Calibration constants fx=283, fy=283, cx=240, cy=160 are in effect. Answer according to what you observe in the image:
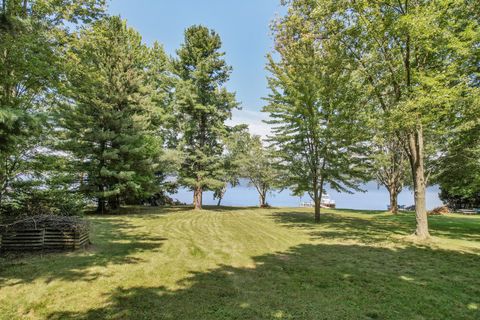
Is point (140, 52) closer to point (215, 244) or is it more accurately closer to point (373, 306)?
point (215, 244)

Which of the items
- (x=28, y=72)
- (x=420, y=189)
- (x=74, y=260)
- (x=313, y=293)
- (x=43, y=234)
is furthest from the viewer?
(x=420, y=189)

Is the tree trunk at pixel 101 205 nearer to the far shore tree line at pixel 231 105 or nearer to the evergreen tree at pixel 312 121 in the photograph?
the far shore tree line at pixel 231 105

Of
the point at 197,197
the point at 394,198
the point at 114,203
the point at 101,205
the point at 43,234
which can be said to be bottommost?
the point at 43,234

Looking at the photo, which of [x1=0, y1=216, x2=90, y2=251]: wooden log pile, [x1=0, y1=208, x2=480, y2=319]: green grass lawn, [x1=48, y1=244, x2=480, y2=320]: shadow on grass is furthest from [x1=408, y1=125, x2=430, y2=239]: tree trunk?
[x1=0, y1=216, x2=90, y2=251]: wooden log pile

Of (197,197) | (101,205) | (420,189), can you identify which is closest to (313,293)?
(420,189)

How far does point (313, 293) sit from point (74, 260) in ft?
21.4

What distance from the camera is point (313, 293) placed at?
5809 millimetres

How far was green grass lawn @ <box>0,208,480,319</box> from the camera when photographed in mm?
4957

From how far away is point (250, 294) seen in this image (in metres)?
5.68

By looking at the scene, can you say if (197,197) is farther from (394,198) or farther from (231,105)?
(394,198)

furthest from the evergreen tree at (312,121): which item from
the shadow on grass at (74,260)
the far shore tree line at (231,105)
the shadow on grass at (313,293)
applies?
the shadow on grass at (74,260)

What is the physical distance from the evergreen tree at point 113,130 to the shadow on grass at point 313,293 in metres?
15.2

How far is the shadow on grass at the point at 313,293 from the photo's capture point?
15.9 ft

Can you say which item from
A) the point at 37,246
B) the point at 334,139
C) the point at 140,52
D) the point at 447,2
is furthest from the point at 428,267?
the point at 140,52
